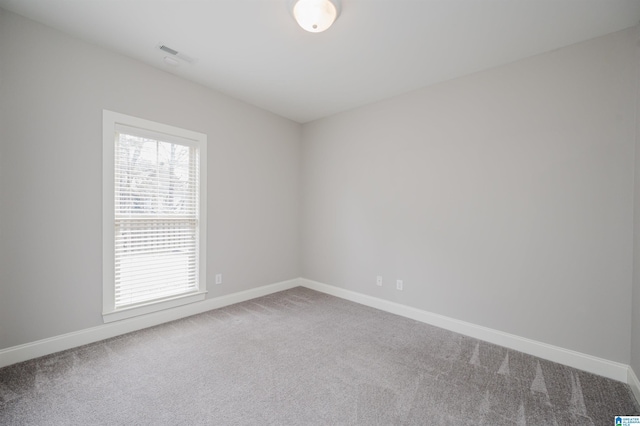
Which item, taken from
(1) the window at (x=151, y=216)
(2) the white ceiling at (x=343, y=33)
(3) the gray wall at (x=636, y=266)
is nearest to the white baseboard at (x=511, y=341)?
(3) the gray wall at (x=636, y=266)

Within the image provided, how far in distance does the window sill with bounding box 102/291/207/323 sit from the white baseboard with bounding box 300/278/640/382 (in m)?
2.15

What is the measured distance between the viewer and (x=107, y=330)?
265cm

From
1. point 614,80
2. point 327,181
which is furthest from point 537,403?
point 327,181

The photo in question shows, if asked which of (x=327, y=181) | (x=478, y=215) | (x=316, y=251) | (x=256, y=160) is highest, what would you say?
(x=256, y=160)

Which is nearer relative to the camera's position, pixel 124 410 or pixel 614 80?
pixel 124 410

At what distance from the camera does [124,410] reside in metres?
1.73

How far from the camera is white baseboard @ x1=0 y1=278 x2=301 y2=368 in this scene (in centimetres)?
221

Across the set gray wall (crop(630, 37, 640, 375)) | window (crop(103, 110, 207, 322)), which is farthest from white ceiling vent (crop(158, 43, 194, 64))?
gray wall (crop(630, 37, 640, 375))

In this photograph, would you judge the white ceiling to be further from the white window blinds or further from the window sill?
the window sill

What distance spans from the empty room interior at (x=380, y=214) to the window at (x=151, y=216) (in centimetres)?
2

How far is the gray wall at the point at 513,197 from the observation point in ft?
7.22

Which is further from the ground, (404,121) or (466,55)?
(466,55)

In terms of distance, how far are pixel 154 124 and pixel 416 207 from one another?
3170mm

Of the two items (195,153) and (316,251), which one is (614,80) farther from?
(195,153)
